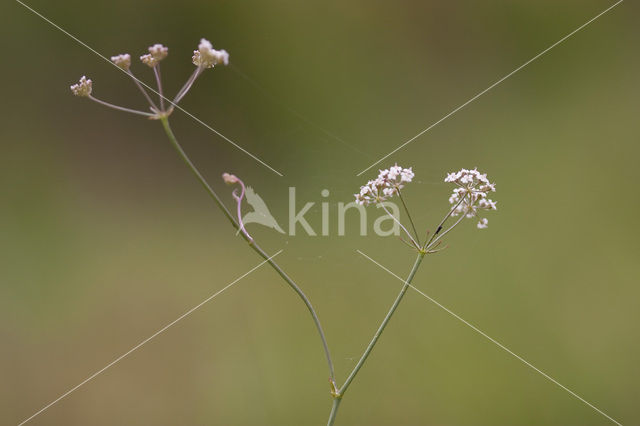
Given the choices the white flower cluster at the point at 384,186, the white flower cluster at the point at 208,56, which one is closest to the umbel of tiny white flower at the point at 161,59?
the white flower cluster at the point at 208,56

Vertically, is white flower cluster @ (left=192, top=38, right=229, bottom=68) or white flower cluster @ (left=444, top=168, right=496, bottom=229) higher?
white flower cluster @ (left=444, top=168, right=496, bottom=229)

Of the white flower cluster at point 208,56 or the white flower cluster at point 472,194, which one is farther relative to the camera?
the white flower cluster at point 472,194

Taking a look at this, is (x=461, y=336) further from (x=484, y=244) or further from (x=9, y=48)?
(x=9, y=48)

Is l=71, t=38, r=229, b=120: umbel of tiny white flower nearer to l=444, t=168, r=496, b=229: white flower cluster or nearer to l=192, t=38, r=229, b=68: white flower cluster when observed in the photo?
l=192, t=38, r=229, b=68: white flower cluster

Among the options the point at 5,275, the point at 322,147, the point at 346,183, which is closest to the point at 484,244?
the point at 346,183

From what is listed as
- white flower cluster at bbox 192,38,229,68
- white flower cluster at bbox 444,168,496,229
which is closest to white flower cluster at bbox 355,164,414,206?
white flower cluster at bbox 444,168,496,229

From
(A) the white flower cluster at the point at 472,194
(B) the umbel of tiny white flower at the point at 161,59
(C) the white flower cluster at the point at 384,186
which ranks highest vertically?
(A) the white flower cluster at the point at 472,194

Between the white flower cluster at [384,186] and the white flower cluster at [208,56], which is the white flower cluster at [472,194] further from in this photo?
the white flower cluster at [208,56]

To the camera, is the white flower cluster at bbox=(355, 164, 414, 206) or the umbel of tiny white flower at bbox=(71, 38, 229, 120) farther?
the white flower cluster at bbox=(355, 164, 414, 206)
